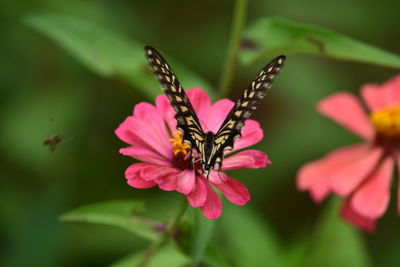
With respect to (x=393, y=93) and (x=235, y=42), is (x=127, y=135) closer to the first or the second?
(x=235, y=42)

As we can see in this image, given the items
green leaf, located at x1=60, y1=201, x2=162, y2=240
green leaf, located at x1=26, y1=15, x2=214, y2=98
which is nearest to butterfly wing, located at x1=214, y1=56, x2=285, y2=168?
green leaf, located at x1=60, y1=201, x2=162, y2=240

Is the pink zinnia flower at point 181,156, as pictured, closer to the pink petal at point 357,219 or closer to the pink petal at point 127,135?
the pink petal at point 127,135

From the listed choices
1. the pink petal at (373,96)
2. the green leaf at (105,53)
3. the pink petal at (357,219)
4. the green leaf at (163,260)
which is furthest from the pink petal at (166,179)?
the pink petal at (373,96)

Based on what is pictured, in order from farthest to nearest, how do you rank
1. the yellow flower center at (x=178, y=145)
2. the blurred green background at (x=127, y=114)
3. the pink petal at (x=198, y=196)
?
the blurred green background at (x=127, y=114) < the yellow flower center at (x=178, y=145) < the pink petal at (x=198, y=196)

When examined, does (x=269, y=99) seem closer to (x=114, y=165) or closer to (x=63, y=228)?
(x=114, y=165)

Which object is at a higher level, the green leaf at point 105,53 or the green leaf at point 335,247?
the green leaf at point 105,53

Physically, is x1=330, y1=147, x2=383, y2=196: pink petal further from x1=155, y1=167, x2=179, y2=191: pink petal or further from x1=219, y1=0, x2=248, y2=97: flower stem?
x1=155, y1=167, x2=179, y2=191: pink petal

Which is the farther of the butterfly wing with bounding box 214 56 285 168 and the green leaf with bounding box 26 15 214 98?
the green leaf with bounding box 26 15 214 98

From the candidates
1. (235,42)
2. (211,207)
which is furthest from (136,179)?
(235,42)
